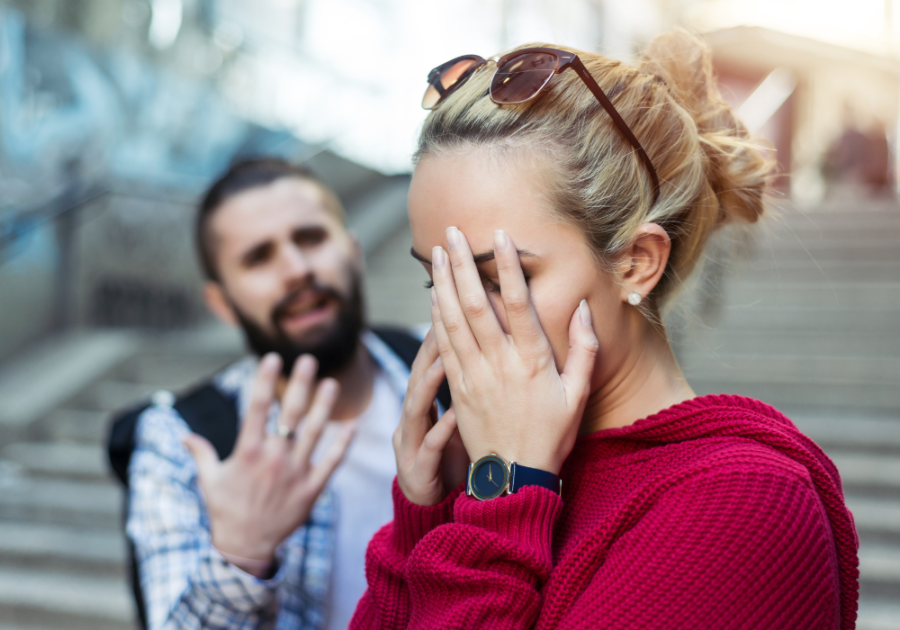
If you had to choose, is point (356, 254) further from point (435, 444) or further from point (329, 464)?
point (435, 444)

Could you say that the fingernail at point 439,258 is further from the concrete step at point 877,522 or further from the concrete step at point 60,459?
the concrete step at point 60,459

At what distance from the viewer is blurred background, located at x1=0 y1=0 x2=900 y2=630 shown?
355 cm

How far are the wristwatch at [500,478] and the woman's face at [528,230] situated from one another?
18 cm

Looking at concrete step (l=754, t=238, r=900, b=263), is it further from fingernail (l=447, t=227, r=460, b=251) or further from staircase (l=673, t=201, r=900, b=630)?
fingernail (l=447, t=227, r=460, b=251)

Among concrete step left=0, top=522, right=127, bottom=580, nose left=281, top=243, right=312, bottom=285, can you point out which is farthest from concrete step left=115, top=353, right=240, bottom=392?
nose left=281, top=243, right=312, bottom=285

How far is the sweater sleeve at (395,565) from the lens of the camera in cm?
121

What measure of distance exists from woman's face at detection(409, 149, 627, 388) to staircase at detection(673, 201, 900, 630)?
66cm

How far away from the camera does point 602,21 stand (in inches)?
634

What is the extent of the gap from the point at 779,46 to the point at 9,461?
15567 mm

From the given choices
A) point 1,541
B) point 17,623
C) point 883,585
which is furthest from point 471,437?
point 1,541

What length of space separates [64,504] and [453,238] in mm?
3797

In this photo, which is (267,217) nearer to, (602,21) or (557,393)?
(557,393)

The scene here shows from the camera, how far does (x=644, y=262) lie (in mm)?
1186

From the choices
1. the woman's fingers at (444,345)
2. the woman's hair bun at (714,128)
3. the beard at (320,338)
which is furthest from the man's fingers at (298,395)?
the woman's hair bun at (714,128)
